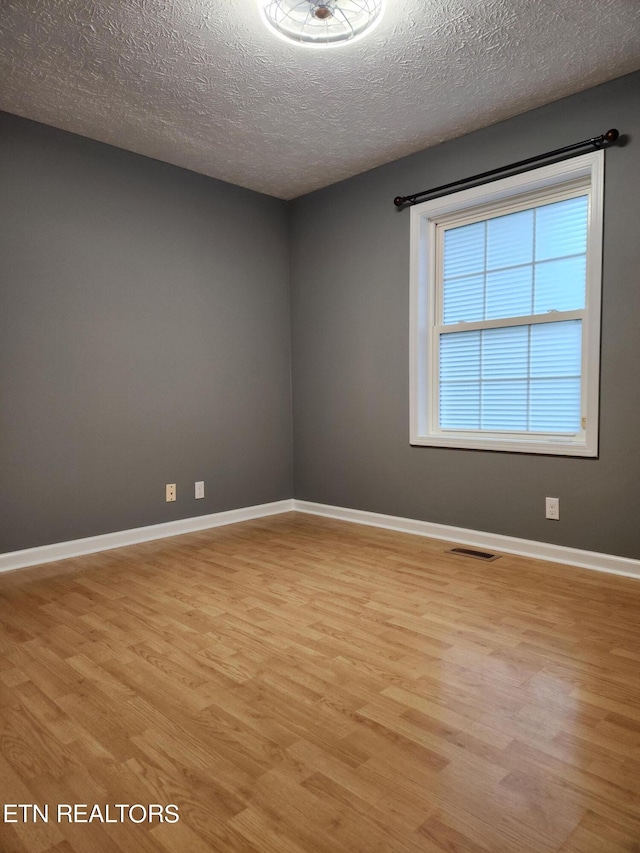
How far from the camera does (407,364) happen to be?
3.79 m

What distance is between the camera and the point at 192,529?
3902mm

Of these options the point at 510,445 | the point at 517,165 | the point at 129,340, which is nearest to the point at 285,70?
the point at 517,165

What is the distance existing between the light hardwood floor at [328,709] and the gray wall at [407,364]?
1.69 feet

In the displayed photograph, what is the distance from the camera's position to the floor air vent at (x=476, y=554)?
3.19m

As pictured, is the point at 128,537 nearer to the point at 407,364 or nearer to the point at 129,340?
the point at 129,340

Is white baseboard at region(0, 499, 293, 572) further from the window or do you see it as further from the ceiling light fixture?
the ceiling light fixture

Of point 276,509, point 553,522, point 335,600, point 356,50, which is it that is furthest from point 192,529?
point 356,50

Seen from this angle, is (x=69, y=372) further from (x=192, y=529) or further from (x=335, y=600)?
(x=335, y=600)

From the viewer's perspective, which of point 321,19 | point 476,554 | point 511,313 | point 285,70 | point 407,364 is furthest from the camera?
point 407,364

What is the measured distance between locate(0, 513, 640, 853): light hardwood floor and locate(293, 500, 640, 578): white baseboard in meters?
0.17

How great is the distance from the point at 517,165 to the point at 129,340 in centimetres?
253

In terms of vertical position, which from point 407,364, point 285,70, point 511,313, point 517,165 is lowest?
point 407,364

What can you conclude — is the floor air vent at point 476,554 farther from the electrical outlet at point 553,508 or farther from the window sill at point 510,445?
the window sill at point 510,445

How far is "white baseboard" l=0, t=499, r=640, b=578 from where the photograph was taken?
299cm
